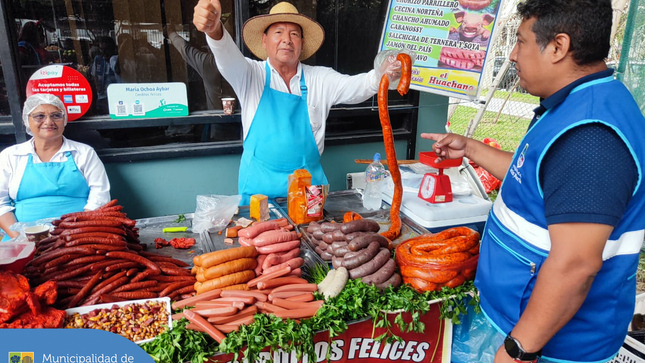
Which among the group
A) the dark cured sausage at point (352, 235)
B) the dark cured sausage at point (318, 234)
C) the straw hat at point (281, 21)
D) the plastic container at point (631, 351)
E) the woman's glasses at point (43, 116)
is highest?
the straw hat at point (281, 21)

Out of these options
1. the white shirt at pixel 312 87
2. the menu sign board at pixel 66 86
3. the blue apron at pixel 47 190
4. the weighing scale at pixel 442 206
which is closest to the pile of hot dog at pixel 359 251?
the weighing scale at pixel 442 206

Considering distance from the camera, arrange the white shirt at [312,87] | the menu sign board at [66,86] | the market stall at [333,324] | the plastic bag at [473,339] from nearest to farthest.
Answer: the market stall at [333,324]
the plastic bag at [473,339]
the white shirt at [312,87]
the menu sign board at [66,86]

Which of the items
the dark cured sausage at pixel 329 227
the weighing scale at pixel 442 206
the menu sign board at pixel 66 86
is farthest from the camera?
the menu sign board at pixel 66 86

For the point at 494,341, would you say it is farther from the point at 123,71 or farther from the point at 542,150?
the point at 123,71

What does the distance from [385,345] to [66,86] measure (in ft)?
12.8

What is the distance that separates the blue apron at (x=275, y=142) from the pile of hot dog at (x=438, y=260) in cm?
165

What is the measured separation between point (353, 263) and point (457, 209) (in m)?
1.33

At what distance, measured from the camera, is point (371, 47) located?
17.1ft

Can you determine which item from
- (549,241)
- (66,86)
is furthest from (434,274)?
(66,86)

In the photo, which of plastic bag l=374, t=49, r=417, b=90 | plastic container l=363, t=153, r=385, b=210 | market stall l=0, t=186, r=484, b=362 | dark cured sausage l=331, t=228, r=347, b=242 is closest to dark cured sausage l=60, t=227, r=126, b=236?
market stall l=0, t=186, r=484, b=362

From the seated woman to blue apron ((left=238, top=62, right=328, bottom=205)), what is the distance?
1437 mm

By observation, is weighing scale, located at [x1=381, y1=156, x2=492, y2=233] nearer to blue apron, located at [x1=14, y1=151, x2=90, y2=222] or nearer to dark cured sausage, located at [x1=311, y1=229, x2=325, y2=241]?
dark cured sausage, located at [x1=311, y1=229, x2=325, y2=241]

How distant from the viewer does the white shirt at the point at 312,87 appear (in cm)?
358

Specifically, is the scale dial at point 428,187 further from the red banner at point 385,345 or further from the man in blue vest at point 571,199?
the man in blue vest at point 571,199
